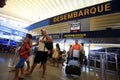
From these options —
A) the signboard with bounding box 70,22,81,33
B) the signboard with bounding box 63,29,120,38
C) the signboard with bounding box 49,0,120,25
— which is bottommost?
the signboard with bounding box 63,29,120,38

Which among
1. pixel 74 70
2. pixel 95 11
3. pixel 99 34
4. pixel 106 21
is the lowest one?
pixel 74 70

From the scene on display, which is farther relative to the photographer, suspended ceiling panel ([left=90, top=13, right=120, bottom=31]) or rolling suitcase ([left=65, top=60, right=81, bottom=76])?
suspended ceiling panel ([left=90, top=13, right=120, bottom=31])

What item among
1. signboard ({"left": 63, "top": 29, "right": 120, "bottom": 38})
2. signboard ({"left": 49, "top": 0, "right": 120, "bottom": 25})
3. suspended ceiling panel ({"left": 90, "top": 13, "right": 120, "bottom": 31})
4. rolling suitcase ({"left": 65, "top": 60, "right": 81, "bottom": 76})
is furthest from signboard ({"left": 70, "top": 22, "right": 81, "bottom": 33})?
rolling suitcase ({"left": 65, "top": 60, "right": 81, "bottom": 76})

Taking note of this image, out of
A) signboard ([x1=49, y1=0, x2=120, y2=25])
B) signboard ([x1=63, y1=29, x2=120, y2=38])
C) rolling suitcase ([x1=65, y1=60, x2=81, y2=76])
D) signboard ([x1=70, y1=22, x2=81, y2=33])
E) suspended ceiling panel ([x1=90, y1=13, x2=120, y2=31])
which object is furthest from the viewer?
signboard ([x1=70, y1=22, x2=81, y2=33])

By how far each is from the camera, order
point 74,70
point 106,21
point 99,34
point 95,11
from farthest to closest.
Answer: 1. point 106,21
2. point 99,34
3. point 74,70
4. point 95,11

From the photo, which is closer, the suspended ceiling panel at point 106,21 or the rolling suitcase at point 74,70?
the rolling suitcase at point 74,70

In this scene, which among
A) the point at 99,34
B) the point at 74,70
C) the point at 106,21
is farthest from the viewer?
the point at 106,21

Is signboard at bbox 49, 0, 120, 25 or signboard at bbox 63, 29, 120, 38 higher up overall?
signboard at bbox 49, 0, 120, 25

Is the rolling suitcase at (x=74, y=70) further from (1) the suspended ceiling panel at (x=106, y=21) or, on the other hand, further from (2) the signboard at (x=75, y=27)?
(1) the suspended ceiling panel at (x=106, y=21)

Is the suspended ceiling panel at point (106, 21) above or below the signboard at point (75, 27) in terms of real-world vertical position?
above

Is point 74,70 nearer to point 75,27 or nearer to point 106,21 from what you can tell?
point 75,27

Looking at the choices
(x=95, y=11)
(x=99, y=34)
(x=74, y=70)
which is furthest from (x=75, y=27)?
(x=74, y=70)

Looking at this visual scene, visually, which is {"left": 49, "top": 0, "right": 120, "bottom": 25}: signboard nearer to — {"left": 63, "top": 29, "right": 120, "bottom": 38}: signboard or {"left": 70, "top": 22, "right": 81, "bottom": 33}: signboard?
{"left": 70, "top": 22, "right": 81, "bottom": 33}: signboard

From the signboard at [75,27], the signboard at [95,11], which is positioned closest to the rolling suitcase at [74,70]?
the signboard at [95,11]
